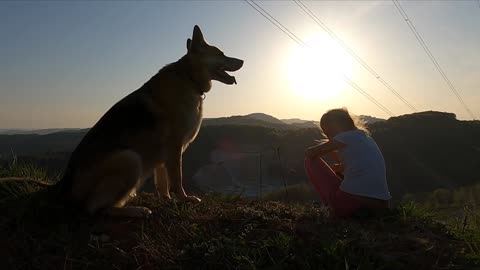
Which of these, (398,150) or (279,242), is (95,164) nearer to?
(279,242)

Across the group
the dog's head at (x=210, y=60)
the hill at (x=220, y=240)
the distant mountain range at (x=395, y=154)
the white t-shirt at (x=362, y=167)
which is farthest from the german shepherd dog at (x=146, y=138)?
the distant mountain range at (x=395, y=154)

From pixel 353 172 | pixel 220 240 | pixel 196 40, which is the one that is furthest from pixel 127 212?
pixel 196 40

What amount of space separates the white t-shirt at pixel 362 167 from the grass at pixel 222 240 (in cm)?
28

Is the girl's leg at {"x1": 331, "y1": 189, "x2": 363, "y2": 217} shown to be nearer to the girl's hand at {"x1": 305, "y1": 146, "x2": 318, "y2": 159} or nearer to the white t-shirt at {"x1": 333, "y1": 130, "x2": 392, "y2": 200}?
the white t-shirt at {"x1": 333, "y1": 130, "x2": 392, "y2": 200}

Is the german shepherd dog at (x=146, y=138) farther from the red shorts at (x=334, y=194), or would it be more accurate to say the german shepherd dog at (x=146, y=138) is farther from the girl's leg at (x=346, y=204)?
the girl's leg at (x=346, y=204)

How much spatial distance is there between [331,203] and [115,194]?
86.3 inches

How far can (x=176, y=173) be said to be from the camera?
15.0 ft

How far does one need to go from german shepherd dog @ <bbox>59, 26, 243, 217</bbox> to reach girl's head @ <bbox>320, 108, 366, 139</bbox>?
153cm

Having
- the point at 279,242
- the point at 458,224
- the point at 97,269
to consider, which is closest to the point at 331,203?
the point at 458,224

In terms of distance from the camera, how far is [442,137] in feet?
125

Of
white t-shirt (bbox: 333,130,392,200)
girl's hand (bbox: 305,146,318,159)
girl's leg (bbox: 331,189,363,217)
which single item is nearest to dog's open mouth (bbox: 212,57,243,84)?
girl's hand (bbox: 305,146,318,159)

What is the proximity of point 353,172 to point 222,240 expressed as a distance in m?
1.75

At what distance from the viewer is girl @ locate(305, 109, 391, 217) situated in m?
3.98

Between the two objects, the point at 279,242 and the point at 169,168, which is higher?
the point at 169,168
